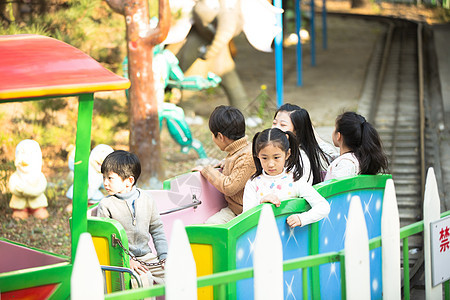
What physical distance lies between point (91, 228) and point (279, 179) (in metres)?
1.07

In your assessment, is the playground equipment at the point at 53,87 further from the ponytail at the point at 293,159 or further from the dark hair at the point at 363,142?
the dark hair at the point at 363,142

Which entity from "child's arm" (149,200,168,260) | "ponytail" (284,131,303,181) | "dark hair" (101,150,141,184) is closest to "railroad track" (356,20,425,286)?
"ponytail" (284,131,303,181)

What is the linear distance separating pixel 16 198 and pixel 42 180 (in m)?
0.33

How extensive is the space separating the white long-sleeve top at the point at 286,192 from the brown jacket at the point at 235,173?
338mm

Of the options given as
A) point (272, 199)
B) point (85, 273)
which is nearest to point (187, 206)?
point (272, 199)

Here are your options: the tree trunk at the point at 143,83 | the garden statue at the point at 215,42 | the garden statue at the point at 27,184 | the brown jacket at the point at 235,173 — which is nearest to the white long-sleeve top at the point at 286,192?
the brown jacket at the point at 235,173

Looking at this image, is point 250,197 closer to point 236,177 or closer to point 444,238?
point 236,177

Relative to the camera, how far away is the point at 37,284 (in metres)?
3.01

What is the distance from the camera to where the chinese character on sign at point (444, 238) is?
389 centimetres

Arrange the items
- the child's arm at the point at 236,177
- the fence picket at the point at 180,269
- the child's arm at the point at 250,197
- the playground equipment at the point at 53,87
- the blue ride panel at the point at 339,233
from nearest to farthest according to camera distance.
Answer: the fence picket at the point at 180,269
the playground equipment at the point at 53,87
the child's arm at the point at 250,197
the blue ride panel at the point at 339,233
the child's arm at the point at 236,177

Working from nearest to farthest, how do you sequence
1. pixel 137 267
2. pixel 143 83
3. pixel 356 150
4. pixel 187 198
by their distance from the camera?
pixel 137 267
pixel 356 150
pixel 187 198
pixel 143 83

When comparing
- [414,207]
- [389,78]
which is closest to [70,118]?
[414,207]

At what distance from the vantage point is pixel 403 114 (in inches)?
449

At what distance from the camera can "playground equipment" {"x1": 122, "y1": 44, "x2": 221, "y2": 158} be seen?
26.2 ft
